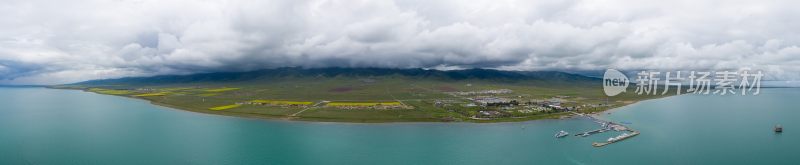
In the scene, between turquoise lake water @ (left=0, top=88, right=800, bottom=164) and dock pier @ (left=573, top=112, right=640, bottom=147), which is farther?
dock pier @ (left=573, top=112, right=640, bottom=147)

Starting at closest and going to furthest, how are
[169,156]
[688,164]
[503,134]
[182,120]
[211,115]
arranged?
[688,164] < [169,156] < [503,134] < [182,120] < [211,115]

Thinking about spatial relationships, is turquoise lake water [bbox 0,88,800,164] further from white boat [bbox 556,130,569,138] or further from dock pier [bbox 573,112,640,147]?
white boat [bbox 556,130,569,138]

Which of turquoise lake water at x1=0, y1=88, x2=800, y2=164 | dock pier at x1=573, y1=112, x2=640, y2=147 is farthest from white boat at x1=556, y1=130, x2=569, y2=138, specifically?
dock pier at x1=573, y1=112, x2=640, y2=147

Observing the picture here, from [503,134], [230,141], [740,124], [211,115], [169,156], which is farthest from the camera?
[211,115]

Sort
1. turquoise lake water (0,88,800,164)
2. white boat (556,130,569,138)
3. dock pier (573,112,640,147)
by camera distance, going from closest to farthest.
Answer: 1. turquoise lake water (0,88,800,164)
2. dock pier (573,112,640,147)
3. white boat (556,130,569,138)

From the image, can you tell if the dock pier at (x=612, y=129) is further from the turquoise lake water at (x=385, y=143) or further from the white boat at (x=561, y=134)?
the white boat at (x=561, y=134)

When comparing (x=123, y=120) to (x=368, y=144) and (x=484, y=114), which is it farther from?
(x=484, y=114)

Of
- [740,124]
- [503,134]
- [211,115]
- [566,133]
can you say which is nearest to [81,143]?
[211,115]

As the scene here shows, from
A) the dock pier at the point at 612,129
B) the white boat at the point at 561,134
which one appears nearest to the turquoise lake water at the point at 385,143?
the dock pier at the point at 612,129
